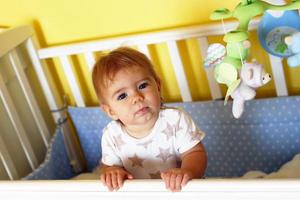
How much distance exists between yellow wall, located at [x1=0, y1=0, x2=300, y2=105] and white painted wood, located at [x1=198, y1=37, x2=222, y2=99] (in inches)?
2.2

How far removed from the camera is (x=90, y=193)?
2.90 ft

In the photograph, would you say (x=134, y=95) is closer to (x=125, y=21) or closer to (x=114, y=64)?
(x=114, y=64)

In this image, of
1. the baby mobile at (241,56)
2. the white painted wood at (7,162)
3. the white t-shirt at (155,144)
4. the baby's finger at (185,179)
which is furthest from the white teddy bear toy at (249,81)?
the white painted wood at (7,162)

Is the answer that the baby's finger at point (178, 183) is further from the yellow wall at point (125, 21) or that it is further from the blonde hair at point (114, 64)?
the yellow wall at point (125, 21)

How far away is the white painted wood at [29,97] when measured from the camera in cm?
142

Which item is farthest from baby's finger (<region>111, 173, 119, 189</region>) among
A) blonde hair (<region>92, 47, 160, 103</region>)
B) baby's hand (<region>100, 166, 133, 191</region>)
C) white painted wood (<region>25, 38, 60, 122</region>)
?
white painted wood (<region>25, 38, 60, 122</region>)

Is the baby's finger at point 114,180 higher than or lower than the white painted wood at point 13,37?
lower

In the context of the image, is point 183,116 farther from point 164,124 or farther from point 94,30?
point 94,30

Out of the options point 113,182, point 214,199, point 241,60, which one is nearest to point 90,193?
point 113,182

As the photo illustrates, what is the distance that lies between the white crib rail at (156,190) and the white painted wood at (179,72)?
0.58 metres

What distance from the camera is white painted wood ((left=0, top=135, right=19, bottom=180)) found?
1297 millimetres

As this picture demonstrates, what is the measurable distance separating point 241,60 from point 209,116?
1.36ft

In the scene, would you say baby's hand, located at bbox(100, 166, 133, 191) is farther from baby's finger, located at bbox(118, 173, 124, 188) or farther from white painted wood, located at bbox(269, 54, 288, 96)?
white painted wood, located at bbox(269, 54, 288, 96)

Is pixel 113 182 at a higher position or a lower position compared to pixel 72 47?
lower
